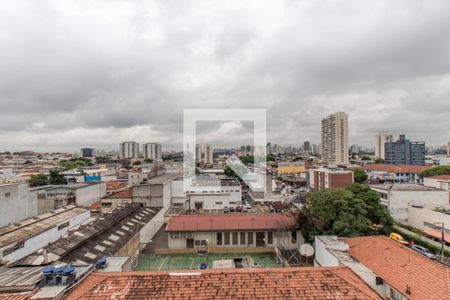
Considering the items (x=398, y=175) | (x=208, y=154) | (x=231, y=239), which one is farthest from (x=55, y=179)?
(x=398, y=175)

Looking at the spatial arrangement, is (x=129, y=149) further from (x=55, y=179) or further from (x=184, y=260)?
(x=184, y=260)

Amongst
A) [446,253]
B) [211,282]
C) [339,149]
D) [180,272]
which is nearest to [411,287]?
[211,282]

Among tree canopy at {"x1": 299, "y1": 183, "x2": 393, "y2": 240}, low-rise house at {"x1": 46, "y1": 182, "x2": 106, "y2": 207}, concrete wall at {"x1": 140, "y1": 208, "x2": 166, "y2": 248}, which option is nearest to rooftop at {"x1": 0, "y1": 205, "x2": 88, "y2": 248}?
low-rise house at {"x1": 46, "y1": 182, "x2": 106, "y2": 207}

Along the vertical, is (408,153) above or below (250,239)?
above

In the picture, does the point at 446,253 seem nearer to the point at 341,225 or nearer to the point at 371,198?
the point at 371,198

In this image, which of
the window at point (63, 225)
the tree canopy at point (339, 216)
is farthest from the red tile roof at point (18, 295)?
the tree canopy at point (339, 216)

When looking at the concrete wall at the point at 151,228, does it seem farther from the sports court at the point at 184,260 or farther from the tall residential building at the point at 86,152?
the tall residential building at the point at 86,152
